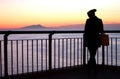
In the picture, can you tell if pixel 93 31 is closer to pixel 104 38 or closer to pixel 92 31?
pixel 92 31

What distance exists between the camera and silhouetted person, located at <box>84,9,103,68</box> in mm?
9117

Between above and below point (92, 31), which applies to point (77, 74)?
below

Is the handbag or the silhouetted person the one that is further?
the handbag

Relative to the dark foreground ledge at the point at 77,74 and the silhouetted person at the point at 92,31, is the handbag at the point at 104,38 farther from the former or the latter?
the dark foreground ledge at the point at 77,74

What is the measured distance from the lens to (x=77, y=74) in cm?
927

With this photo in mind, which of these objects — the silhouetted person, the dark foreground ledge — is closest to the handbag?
the silhouetted person

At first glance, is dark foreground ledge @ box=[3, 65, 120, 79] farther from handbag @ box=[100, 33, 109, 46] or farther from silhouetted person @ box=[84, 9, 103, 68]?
handbag @ box=[100, 33, 109, 46]

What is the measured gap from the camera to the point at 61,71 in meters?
9.67

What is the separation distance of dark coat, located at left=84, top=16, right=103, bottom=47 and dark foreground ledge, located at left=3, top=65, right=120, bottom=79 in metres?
0.84

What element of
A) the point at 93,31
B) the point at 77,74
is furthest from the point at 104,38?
the point at 77,74

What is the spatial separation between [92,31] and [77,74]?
4.13 ft

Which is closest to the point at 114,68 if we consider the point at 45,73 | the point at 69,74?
the point at 69,74

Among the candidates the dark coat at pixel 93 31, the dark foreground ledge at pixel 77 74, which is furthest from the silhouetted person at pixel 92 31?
the dark foreground ledge at pixel 77 74

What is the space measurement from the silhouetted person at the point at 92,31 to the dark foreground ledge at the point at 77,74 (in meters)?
0.46
